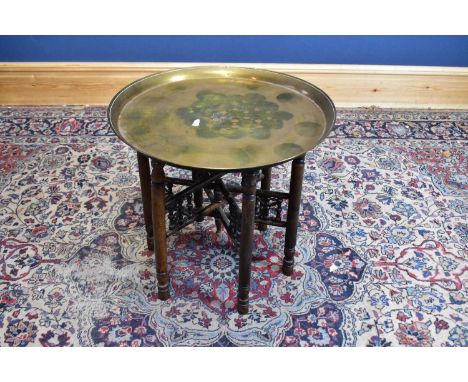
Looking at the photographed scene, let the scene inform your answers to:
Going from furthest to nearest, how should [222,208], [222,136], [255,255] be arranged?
[255,255], [222,208], [222,136]

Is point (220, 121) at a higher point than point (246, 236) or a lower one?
higher

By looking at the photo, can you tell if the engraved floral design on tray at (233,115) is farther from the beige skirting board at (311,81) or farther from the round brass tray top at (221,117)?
the beige skirting board at (311,81)

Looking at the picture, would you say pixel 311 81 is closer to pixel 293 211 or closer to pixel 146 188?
pixel 293 211

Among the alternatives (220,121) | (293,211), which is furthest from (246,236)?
(220,121)

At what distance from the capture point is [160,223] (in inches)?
67.3

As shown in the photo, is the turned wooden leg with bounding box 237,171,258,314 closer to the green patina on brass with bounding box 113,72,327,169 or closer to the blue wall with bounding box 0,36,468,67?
the green patina on brass with bounding box 113,72,327,169

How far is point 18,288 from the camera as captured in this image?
6.37 feet

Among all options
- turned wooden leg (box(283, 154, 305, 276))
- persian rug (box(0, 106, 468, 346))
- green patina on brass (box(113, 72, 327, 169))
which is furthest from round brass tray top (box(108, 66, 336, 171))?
persian rug (box(0, 106, 468, 346))

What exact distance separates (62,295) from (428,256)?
1490mm

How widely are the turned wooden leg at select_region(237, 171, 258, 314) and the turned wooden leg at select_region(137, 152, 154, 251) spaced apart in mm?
400

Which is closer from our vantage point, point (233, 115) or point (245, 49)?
point (233, 115)

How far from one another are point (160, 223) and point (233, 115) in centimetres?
45

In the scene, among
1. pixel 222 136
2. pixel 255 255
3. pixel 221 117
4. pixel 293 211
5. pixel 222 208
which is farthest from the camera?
pixel 255 255

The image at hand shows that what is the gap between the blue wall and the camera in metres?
3.08
